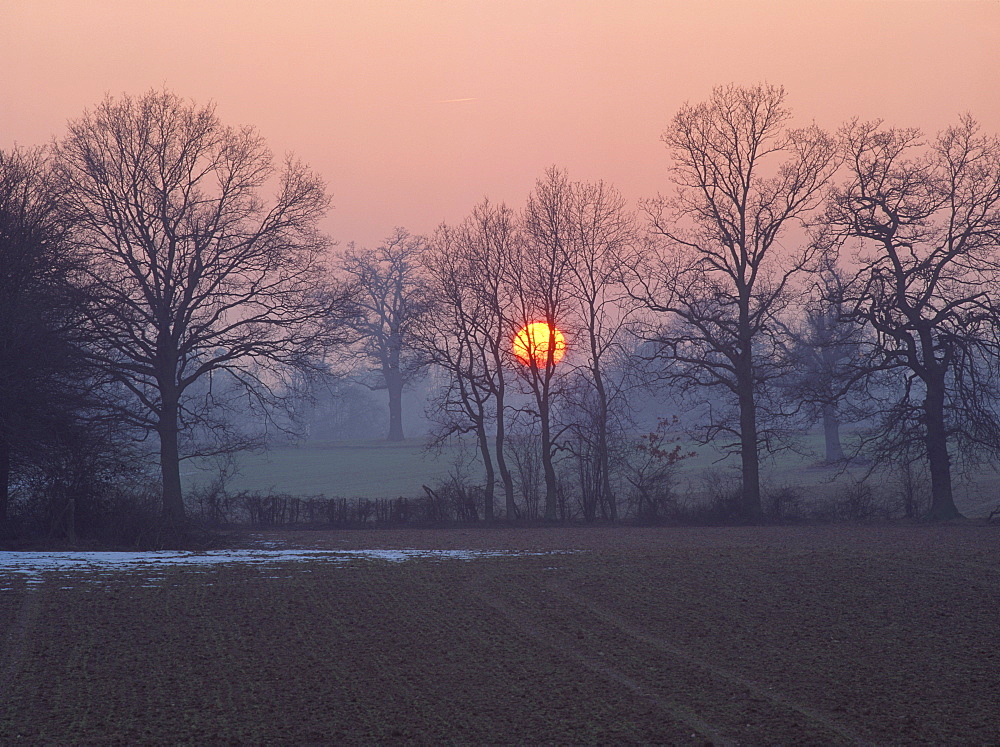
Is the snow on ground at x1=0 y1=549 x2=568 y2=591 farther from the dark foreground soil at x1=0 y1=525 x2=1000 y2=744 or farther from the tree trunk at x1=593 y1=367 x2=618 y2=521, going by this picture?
the tree trunk at x1=593 y1=367 x2=618 y2=521

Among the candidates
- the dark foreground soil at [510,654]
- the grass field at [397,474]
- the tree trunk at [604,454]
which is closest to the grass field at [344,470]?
the grass field at [397,474]

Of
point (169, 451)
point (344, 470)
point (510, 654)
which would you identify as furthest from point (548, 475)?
point (344, 470)

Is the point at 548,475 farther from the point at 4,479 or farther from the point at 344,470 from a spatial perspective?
the point at 344,470

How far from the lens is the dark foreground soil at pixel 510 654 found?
23.3ft

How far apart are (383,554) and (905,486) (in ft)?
60.1

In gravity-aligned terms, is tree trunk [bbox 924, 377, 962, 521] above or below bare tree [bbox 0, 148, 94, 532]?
below

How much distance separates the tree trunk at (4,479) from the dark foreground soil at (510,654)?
7.36m

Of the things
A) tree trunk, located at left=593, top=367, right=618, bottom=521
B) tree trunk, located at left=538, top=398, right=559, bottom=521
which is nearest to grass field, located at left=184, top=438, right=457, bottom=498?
tree trunk, located at left=538, top=398, right=559, bottom=521

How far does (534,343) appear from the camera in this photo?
106 feet

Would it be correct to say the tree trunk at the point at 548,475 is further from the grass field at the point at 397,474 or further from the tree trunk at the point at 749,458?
the tree trunk at the point at 749,458

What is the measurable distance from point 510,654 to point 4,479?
16748 mm

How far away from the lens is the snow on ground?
1509 cm

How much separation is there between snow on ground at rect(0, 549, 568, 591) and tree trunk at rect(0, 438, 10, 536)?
12.4 ft

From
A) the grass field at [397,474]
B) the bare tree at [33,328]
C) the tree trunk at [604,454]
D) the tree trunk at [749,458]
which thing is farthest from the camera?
the grass field at [397,474]
